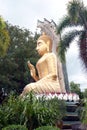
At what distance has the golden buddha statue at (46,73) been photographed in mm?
27448

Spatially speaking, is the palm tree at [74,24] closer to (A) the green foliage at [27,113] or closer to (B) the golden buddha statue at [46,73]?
(B) the golden buddha statue at [46,73]

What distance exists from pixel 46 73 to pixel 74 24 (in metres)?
7.04

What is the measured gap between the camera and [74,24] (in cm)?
2327

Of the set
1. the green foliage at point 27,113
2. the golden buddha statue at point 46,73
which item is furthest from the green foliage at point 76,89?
the green foliage at point 27,113

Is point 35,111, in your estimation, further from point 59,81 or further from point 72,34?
point 59,81

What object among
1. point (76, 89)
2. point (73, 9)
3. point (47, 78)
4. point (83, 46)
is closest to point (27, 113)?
point (83, 46)

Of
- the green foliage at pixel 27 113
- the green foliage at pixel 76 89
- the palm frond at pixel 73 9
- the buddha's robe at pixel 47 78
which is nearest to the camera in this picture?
the green foliage at pixel 27 113

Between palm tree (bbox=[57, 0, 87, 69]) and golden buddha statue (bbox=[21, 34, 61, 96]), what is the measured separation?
4.48 metres

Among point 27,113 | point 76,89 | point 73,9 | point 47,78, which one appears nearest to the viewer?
point 27,113

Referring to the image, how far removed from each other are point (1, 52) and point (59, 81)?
654 cm

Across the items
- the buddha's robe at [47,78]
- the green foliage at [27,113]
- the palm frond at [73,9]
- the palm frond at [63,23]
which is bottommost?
the green foliage at [27,113]

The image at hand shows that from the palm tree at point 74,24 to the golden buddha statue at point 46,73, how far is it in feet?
Answer: 14.7

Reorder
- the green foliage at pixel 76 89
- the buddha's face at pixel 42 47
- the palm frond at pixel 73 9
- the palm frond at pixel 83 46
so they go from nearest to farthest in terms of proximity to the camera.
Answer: the palm frond at pixel 83 46 < the palm frond at pixel 73 9 < the buddha's face at pixel 42 47 < the green foliage at pixel 76 89

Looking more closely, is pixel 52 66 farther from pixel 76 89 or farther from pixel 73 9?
pixel 76 89
